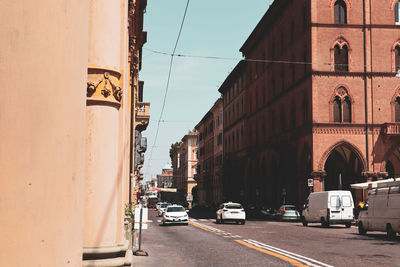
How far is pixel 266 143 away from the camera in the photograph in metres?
57.8

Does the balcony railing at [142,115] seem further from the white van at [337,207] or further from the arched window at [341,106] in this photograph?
the arched window at [341,106]

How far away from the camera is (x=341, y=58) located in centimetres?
4356

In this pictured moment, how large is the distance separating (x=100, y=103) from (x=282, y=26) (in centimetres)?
4724

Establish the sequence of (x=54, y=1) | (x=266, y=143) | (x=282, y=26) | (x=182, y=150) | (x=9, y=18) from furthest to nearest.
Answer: (x=182, y=150), (x=266, y=143), (x=282, y=26), (x=54, y=1), (x=9, y=18)

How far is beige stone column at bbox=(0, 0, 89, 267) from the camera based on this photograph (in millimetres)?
2002

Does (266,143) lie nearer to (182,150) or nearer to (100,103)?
→ (100,103)

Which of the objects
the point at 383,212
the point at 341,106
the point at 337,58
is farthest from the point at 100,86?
the point at 337,58

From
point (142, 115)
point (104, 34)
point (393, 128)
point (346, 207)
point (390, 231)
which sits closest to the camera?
point (104, 34)

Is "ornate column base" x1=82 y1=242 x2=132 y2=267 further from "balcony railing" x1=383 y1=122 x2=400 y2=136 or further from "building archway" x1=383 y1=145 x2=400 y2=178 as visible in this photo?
"building archway" x1=383 y1=145 x2=400 y2=178

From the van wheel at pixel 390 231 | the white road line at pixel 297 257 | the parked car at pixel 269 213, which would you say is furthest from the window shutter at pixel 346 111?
the white road line at pixel 297 257

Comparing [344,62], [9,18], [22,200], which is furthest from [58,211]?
[344,62]

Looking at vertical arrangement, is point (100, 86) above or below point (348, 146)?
below

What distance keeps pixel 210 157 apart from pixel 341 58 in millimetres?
53403

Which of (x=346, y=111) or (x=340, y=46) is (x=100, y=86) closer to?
(x=346, y=111)
